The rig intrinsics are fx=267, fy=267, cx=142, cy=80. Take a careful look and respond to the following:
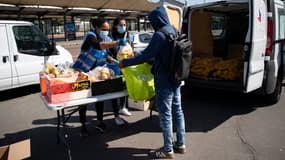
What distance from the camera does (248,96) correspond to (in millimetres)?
5891

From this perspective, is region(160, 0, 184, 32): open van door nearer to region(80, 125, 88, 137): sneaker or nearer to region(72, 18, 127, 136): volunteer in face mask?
region(72, 18, 127, 136): volunteer in face mask

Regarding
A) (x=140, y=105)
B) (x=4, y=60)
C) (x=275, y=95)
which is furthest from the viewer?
(x=4, y=60)

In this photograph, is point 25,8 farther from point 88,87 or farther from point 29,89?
point 88,87

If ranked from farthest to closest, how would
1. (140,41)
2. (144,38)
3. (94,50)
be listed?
(144,38), (140,41), (94,50)

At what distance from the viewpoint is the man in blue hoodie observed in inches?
113

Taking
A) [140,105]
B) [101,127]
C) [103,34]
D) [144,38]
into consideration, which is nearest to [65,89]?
[103,34]

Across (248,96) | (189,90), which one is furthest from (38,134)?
(248,96)

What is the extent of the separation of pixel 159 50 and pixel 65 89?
1.09 meters

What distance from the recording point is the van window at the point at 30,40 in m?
6.13

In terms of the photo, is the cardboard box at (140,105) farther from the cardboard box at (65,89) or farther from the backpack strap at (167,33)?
the backpack strap at (167,33)

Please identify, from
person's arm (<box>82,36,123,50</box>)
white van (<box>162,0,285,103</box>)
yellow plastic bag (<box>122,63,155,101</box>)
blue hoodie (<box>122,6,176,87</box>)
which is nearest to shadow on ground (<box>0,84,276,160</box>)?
white van (<box>162,0,285,103</box>)

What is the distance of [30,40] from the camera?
6.42 meters

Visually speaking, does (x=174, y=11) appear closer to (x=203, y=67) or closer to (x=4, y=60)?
(x=203, y=67)

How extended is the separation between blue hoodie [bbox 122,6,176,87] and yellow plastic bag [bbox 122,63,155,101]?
0.75ft
